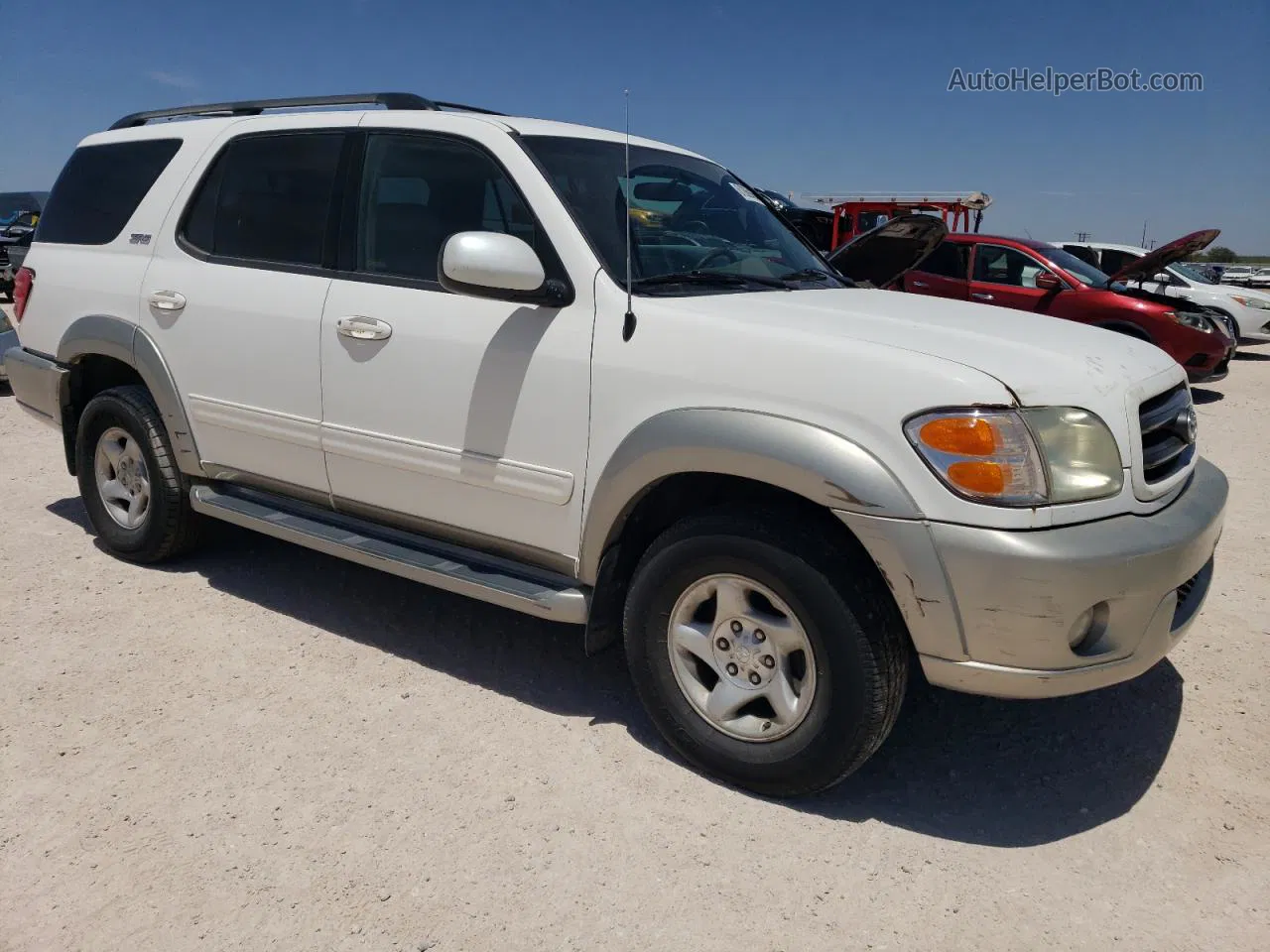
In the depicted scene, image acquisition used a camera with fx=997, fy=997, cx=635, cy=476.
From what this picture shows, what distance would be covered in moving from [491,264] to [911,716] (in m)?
2.06

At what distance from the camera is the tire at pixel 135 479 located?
4.35 meters

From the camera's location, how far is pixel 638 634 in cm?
305

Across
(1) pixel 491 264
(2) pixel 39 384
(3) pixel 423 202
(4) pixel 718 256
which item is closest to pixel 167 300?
(2) pixel 39 384

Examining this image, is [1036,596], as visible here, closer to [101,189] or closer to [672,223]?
[672,223]

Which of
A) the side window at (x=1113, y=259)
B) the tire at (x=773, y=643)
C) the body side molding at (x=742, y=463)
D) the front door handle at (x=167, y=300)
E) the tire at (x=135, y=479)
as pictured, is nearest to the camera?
the body side molding at (x=742, y=463)

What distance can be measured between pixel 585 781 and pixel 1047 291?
30.4 ft

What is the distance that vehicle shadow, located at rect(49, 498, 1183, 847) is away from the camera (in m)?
2.91

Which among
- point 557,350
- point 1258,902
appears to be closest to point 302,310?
point 557,350

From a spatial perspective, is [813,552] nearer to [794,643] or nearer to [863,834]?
[794,643]

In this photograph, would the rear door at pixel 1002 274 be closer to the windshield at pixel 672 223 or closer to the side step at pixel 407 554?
the windshield at pixel 672 223

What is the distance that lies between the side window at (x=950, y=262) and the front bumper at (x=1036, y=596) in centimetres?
892

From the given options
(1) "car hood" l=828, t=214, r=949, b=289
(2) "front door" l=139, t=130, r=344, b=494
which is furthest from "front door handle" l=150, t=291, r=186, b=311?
(1) "car hood" l=828, t=214, r=949, b=289

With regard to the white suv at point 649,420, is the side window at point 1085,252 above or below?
below

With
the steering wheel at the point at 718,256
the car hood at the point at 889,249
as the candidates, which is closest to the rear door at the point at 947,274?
the car hood at the point at 889,249
